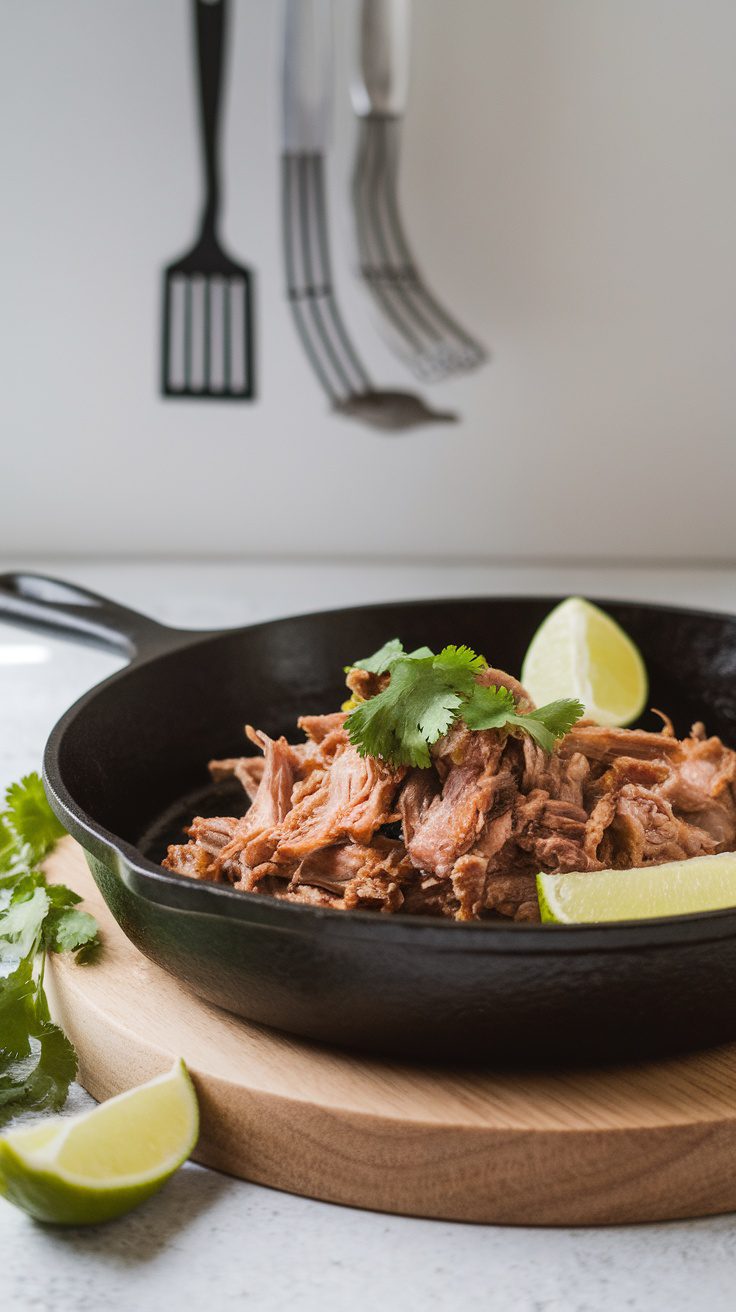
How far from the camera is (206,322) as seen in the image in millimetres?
4141

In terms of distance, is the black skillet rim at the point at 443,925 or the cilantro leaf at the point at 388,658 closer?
the black skillet rim at the point at 443,925

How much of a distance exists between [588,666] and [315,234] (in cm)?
225

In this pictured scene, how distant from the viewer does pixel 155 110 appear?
12.9 ft

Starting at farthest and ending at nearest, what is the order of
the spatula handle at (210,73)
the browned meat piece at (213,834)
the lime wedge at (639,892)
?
the spatula handle at (210,73) < the browned meat piece at (213,834) < the lime wedge at (639,892)

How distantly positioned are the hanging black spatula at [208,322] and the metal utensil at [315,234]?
180 mm

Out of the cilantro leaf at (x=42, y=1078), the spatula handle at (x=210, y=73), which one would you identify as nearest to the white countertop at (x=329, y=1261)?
the cilantro leaf at (x=42, y=1078)

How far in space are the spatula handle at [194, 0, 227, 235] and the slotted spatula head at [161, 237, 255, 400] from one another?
0.22 m

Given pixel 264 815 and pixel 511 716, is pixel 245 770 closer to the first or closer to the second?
pixel 264 815

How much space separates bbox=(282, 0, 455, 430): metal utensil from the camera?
11.8 ft

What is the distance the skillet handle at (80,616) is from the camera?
7.33 feet

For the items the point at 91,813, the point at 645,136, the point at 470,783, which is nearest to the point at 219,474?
the point at 645,136

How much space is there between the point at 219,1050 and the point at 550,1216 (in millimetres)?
397

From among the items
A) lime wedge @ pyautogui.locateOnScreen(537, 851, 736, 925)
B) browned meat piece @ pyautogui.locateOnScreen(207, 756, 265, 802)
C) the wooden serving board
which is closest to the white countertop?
the wooden serving board

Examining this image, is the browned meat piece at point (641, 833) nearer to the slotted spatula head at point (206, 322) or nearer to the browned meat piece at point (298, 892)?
the browned meat piece at point (298, 892)
